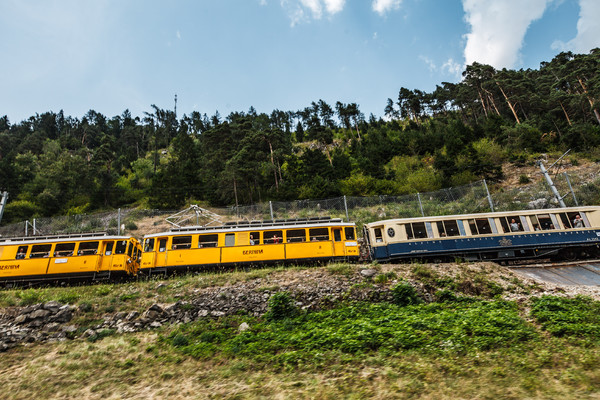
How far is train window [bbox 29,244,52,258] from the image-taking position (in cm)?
1617

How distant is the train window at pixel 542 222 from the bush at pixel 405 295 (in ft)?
39.2

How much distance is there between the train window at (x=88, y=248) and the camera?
53.8 feet

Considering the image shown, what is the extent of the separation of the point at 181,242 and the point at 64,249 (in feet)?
20.8

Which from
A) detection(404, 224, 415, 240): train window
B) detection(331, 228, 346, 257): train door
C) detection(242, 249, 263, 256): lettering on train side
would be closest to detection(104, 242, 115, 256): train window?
detection(242, 249, 263, 256): lettering on train side

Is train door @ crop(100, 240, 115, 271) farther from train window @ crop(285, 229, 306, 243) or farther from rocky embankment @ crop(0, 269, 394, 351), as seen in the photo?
train window @ crop(285, 229, 306, 243)

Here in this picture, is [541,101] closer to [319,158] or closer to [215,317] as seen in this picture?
[319,158]

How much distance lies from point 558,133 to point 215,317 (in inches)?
2292

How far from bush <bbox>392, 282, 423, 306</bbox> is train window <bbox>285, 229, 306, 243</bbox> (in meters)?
6.69

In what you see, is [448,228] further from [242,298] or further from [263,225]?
[242,298]

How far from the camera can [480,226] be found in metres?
17.7

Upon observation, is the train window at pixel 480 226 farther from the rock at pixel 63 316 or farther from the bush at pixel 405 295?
the rock at pixel 63 316

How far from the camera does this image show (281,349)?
788cm

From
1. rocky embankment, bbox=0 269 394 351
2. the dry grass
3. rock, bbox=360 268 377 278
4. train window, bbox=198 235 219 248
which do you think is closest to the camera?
the dry grass

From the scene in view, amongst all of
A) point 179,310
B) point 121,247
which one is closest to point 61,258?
point 121,247
